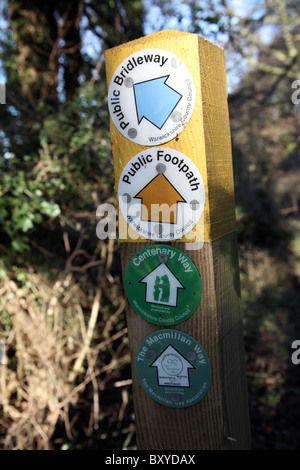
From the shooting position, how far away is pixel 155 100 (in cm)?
172

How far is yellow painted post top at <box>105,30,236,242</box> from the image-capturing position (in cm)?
164

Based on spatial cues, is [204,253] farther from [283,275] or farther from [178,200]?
[283,275]

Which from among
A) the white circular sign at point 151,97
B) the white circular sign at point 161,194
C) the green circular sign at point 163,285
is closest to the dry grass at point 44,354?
the green circular sign at point 163,285

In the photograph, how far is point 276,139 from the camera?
9.90 metres

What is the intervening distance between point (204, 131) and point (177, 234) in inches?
16.8

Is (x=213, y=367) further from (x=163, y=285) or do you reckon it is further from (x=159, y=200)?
(x=159, y=200)

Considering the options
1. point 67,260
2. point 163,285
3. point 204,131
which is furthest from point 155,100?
point 67,260

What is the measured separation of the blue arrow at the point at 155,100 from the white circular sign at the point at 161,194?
0.44 ft

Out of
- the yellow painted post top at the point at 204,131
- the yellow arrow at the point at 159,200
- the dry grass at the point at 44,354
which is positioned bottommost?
the dry grass at the point at 44,354

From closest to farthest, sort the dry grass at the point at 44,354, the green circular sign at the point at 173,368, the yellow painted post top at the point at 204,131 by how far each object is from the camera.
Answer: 1. the yellow painted post top at the point at 204,131
2. the green circular sign at the point at 173,368
3. the dry grass at the point at 44,354

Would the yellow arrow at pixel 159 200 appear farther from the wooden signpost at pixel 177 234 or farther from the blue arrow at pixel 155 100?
the blue arrow at pixel 155 100

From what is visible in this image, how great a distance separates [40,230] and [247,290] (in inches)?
181

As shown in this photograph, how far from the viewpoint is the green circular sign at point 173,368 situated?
1.74 meters

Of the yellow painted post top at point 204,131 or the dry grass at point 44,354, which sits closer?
the yellow painted post top at point 204,131
